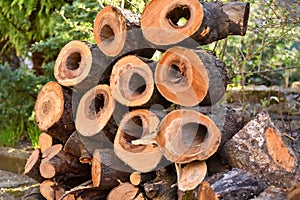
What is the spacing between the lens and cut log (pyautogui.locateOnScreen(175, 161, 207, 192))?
1.79m

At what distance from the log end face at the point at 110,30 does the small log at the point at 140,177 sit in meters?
0.58

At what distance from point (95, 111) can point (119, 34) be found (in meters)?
0.42

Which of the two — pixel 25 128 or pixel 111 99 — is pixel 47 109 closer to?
pixel 111 99

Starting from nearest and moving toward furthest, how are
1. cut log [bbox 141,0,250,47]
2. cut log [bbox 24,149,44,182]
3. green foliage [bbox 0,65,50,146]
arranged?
1. cut log [bbox 141,0,250,47]
2. cut log [bbox 24,149,44,182]
3. green foliage [bbox 0,65,50,146]

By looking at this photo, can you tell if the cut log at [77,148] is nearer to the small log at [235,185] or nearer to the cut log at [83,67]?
the cut log at [83,67]

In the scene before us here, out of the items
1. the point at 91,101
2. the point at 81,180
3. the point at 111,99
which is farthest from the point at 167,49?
the point at 81,180

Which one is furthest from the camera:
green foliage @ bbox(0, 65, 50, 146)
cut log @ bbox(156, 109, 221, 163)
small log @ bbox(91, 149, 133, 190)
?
green foliage @ bbox(0, 65, 50, 146)

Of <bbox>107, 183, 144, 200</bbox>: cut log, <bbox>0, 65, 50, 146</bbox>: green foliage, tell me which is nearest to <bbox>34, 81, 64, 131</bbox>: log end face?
<bbox>107, 183, 144, 200</bbox>: cut log

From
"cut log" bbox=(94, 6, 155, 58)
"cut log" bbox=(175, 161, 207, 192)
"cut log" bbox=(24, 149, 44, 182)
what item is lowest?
"cut log" bbox=(24, 149, 44, 182)

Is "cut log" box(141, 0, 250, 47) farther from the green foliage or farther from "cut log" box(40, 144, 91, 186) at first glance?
the green foliage

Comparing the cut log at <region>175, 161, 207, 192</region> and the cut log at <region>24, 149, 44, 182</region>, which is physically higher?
the cut log at <region>175, 161, 207, 192</region>

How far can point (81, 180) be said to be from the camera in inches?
94.4

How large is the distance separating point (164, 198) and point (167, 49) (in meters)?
0.67

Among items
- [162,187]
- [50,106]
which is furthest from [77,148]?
[162,187]
